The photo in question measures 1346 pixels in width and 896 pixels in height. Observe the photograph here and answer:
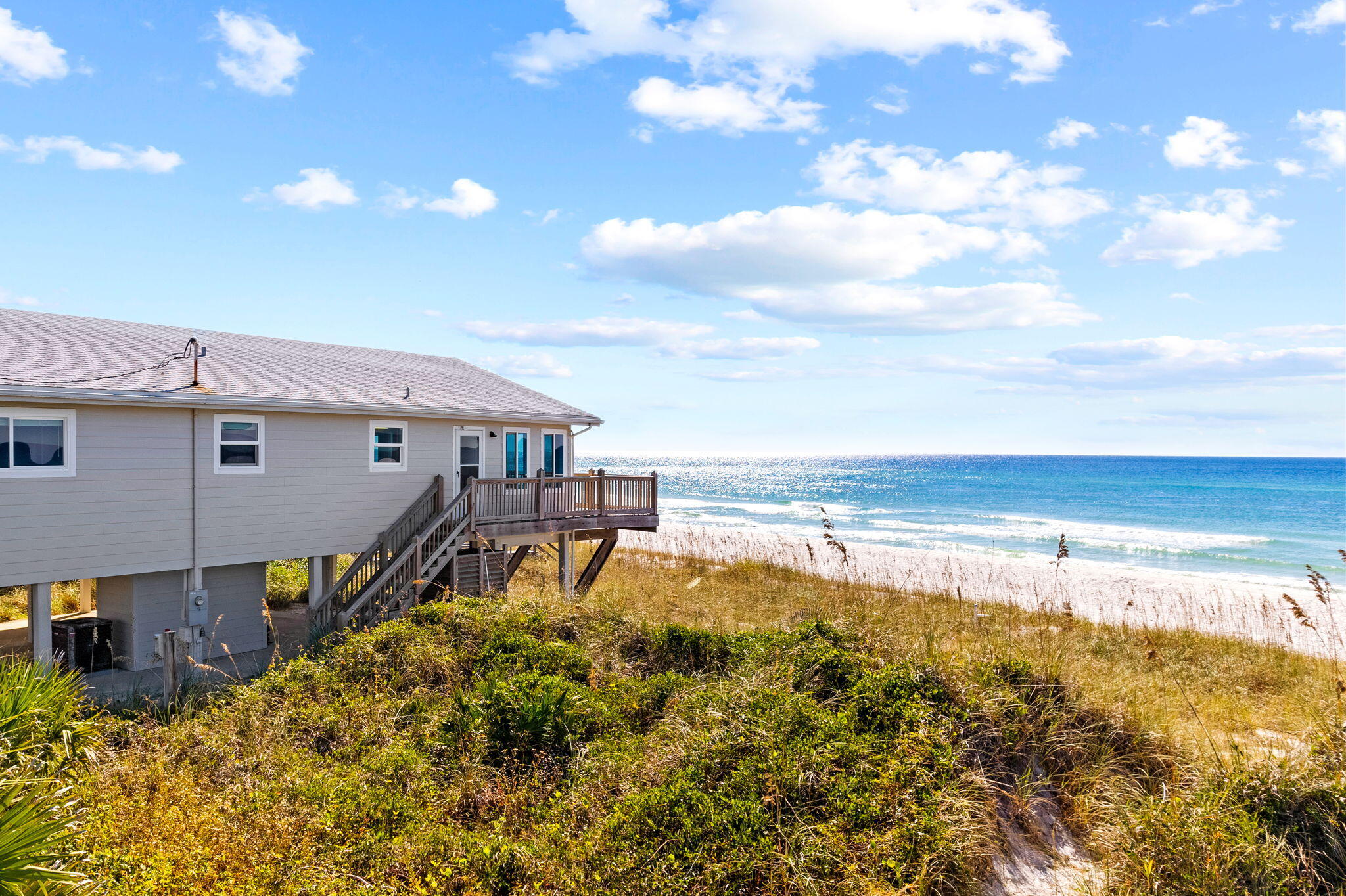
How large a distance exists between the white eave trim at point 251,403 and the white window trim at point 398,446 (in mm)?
309

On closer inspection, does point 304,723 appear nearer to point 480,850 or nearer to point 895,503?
point 480,850

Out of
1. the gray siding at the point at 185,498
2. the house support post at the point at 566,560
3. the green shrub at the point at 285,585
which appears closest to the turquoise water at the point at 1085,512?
the house support post at the point at 566,560

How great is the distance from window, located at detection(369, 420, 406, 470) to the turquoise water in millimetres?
24780

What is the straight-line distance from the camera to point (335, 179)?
1389 cm

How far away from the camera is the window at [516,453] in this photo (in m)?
17.0

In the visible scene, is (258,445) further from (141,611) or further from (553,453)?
(553,453)

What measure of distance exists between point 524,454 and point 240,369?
6.09 m

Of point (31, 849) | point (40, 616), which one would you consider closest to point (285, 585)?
point (40, 616)

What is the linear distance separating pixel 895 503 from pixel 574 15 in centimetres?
5321

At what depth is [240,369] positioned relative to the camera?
13641mm

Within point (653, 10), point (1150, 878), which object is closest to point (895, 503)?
point (653, 10)

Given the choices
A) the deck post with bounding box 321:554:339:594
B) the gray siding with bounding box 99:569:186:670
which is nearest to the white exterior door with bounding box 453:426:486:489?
the deck post with bounding box 321:554:339:594

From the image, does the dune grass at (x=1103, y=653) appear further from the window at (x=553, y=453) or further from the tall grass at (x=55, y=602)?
the tall grass at (x=55, y=602)

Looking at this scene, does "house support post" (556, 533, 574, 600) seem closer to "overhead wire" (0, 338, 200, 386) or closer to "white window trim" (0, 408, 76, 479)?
"overhead wire" (0, 338, 200, 386)
